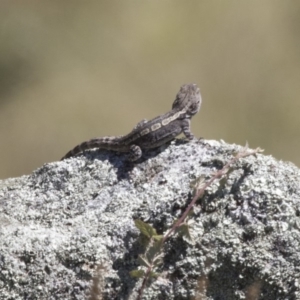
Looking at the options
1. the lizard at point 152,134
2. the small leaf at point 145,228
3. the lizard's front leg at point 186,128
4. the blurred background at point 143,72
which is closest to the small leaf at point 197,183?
the small leaf at point 145,228

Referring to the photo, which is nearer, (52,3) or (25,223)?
(25,223)

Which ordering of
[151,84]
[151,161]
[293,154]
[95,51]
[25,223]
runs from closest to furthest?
[25,223], [151,161], [293,154], [151,84], [95,51]

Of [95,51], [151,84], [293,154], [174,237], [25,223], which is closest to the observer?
[174,237]

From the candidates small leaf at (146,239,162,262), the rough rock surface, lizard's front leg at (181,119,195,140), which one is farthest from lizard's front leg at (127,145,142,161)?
small leaf at (146,239,162,262)

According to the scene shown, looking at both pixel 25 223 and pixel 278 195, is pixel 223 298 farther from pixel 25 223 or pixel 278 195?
pixel 25 223

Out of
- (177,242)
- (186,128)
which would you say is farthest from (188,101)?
(177,242)

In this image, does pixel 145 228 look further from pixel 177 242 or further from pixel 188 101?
pixel 188 101

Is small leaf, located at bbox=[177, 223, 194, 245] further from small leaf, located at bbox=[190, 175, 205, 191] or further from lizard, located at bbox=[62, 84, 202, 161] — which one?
lizard, located at bbox=[62, 84, 202, 161]

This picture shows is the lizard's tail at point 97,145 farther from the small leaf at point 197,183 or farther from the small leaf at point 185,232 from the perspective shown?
the small leaf at point 185,232

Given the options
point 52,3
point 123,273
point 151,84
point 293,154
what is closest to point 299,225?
point 123,273
